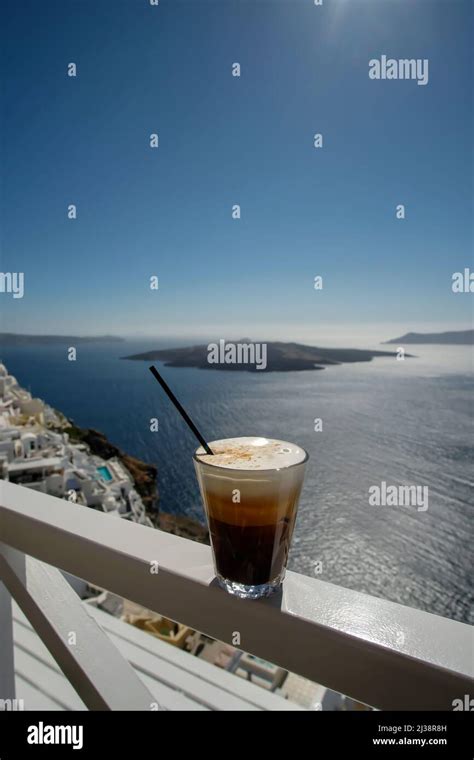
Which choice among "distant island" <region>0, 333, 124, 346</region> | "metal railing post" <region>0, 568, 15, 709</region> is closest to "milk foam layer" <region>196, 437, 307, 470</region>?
"metal railing post" <region>0, 568, 15, 709</region>

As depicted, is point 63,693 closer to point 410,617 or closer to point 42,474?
point 410,617

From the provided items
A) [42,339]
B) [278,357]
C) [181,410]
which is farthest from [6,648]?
[42,339]

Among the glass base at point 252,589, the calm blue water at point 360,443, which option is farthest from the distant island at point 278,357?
the glass base at point 252,589

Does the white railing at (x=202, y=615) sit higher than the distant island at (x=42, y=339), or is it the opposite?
the distant island at (x=42, y=339)

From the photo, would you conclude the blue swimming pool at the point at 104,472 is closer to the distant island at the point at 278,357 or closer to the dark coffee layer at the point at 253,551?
the distant island at the point at 278,357

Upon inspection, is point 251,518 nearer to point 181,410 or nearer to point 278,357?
point 181,410
